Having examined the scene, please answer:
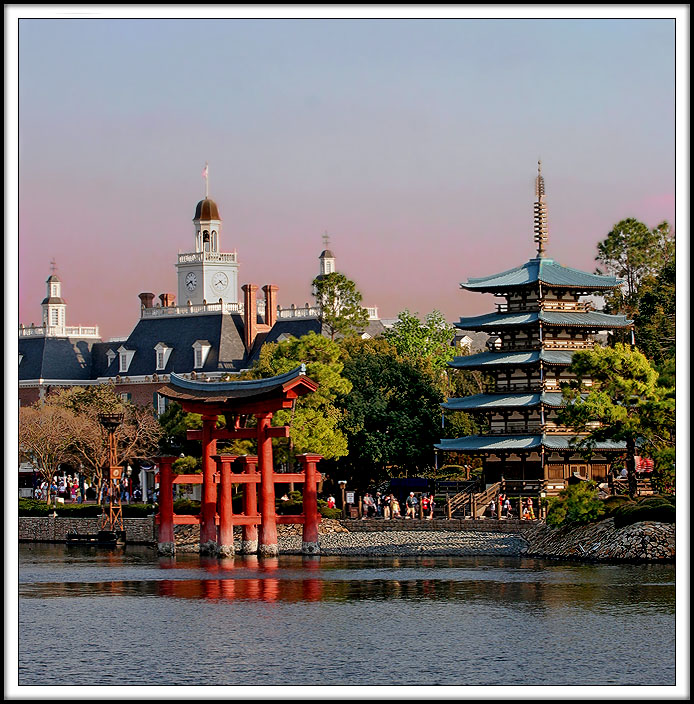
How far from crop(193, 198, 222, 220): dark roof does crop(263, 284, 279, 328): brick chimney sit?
74.5ft

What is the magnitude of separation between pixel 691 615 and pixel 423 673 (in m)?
7.41

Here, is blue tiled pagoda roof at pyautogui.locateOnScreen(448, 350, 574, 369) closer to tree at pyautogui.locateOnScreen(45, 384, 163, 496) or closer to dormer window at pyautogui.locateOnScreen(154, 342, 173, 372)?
tree at pyautogui.locateOnScreen(45, 384, 163, 496)

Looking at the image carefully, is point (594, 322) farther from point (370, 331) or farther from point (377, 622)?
point (370, 331)

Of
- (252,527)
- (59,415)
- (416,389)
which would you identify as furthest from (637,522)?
(59,415)

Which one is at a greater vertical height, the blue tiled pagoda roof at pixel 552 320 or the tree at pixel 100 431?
the blue tiled pagoda roof at pixel 552 320

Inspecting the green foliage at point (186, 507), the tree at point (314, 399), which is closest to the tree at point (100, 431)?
the green foliage at point (186, 507)

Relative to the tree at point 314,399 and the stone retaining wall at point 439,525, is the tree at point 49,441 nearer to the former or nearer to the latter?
the tree at point 314,399

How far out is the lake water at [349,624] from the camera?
30.7 meters

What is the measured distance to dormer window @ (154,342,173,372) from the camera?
355 feet

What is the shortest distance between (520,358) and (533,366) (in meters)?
0.69

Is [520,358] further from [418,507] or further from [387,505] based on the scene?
[387,505]

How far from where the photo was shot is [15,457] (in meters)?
22.2

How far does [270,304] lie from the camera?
351 ft

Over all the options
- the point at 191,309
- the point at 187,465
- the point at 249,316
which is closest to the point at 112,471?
the point at 187,465
